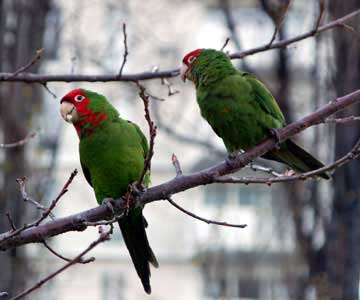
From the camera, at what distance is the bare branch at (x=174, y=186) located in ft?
9.34

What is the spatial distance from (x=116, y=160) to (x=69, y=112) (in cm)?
38

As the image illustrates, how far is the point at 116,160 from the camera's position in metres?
3.69

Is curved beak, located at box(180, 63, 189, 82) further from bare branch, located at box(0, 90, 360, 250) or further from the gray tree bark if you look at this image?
the gray tree bark

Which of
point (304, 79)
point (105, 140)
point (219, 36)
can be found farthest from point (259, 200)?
point (105, 140)

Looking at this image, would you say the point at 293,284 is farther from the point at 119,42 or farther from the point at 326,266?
the point at 119,42

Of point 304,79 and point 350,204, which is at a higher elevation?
point 304,79

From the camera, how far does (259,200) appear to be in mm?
15422

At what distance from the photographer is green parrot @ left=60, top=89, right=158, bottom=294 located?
3674 millimetres

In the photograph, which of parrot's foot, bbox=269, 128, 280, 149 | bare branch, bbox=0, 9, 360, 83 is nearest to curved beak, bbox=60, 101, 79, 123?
bare branch, bbox=0, 9, 360, 83

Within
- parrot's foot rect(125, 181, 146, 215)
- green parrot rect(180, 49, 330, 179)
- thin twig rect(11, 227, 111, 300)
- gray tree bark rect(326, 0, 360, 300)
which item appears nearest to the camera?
thin twig rect(11, 227, 111, 300)

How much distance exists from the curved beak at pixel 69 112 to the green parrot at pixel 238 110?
2.00ft

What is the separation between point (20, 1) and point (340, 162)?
641 centimetres

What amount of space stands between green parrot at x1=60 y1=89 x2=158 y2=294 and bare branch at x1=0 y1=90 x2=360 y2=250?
0.52m

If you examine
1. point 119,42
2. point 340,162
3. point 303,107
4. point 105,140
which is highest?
point 119,42
